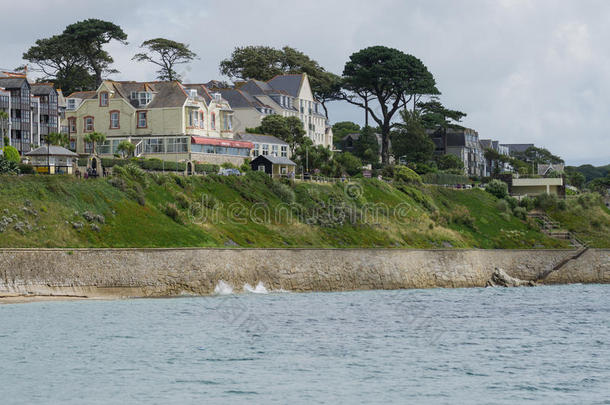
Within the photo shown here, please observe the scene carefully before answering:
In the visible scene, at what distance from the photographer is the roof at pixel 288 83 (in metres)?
149

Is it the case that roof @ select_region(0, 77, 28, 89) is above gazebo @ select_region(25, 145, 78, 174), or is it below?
above

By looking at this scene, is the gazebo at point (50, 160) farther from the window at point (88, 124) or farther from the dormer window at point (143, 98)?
the window at point (88, 124)

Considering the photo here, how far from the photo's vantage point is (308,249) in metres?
73.0

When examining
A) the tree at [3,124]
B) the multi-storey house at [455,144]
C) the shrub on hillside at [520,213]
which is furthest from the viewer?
the multi-storey house at [455,144]

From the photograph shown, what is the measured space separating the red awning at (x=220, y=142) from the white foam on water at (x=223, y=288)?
37.5 meters

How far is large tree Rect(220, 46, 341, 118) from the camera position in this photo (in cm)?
16488

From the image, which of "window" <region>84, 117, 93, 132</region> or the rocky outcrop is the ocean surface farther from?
"window" <region>84, 117, 93, 132</region>

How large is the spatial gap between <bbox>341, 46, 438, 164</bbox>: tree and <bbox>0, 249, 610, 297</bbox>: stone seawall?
5417cm

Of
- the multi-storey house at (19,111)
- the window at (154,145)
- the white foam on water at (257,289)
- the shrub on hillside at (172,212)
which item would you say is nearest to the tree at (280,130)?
the window at (154,145)

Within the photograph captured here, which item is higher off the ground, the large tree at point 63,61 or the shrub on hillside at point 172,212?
the large tree at point 63,61

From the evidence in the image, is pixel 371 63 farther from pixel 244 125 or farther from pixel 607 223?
pixel 607 223

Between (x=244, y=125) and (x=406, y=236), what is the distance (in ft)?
146

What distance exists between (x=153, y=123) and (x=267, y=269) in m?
39.2

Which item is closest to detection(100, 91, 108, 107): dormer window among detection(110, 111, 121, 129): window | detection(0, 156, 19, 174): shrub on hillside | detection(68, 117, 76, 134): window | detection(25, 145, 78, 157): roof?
detection(110, 111, 121, 129): window
